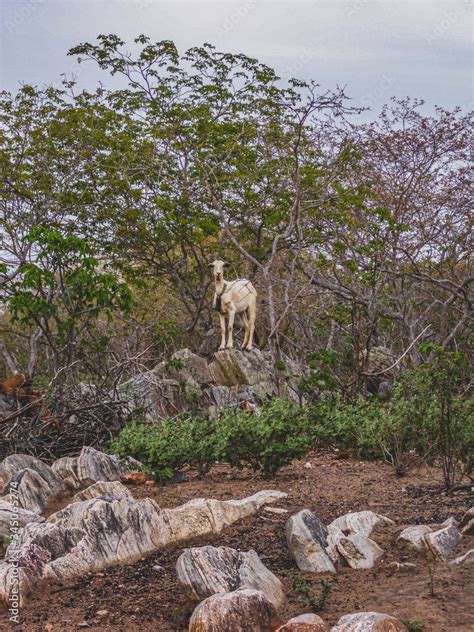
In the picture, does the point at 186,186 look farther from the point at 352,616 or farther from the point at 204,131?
the point at 352,616

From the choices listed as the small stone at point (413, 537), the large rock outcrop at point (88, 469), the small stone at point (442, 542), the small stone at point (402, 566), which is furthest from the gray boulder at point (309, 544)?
the large rock outcrop at point (88, 469)

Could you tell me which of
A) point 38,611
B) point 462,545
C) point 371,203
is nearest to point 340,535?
point 462,545

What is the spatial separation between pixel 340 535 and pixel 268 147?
43.2 feet

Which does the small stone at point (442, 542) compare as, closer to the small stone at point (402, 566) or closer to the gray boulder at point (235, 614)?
the small stone at point (402, 566)

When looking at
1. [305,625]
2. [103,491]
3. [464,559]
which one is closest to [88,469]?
[103,491]

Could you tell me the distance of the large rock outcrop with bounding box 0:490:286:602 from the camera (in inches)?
158

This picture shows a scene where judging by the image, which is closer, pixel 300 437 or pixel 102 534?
pixel 102 534

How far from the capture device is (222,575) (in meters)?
3.49

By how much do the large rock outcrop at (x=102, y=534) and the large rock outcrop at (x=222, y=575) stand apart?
77 centimetres

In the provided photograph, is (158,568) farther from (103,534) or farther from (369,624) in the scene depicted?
(369,624)

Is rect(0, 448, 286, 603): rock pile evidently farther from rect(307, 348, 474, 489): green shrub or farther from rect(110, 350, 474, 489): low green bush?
rect(307, 348, 474, 489): green shrub

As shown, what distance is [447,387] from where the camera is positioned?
20.2 feet

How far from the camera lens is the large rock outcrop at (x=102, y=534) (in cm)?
402

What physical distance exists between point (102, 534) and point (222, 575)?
103 cm
